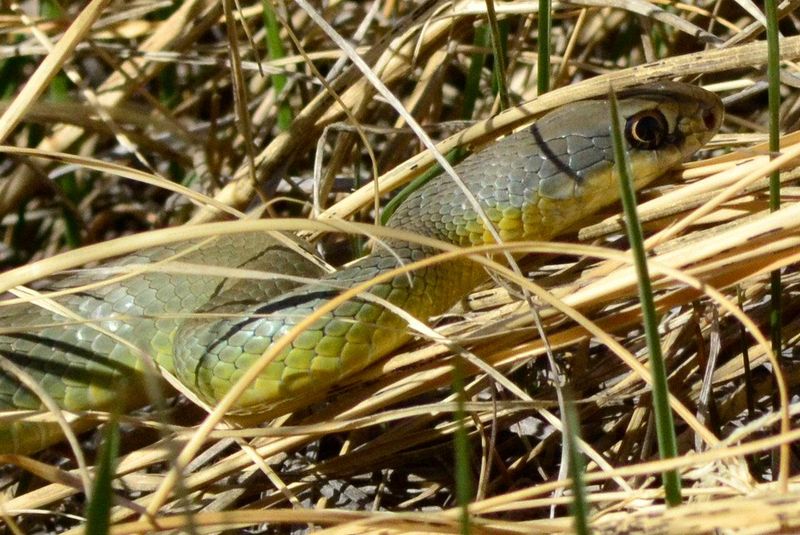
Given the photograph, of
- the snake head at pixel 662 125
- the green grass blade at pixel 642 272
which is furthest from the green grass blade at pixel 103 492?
the snake head at pixel 662 125

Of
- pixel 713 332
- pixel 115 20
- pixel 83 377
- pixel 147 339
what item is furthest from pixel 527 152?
pixel 115 20

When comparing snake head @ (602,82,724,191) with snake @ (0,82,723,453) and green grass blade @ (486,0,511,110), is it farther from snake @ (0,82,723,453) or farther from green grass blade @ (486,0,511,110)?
green grass blade @ (486,0,511,110)

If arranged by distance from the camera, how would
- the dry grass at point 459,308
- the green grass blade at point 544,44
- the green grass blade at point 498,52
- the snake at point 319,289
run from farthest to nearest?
the green grass blade at point 498,52, the green grass blade at point 544,44, the snake at point 319,289, the dry grass at point 459,308

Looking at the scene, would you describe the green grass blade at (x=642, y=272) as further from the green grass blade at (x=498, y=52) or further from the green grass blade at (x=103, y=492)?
the green grass blade at (x=498, y=52)

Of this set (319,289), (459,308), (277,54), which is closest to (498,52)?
(459,308)

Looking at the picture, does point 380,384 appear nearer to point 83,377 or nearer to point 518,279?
point 518,279

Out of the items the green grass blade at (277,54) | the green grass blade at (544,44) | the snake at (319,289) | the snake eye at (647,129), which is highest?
the green grass blade at (277,54)
